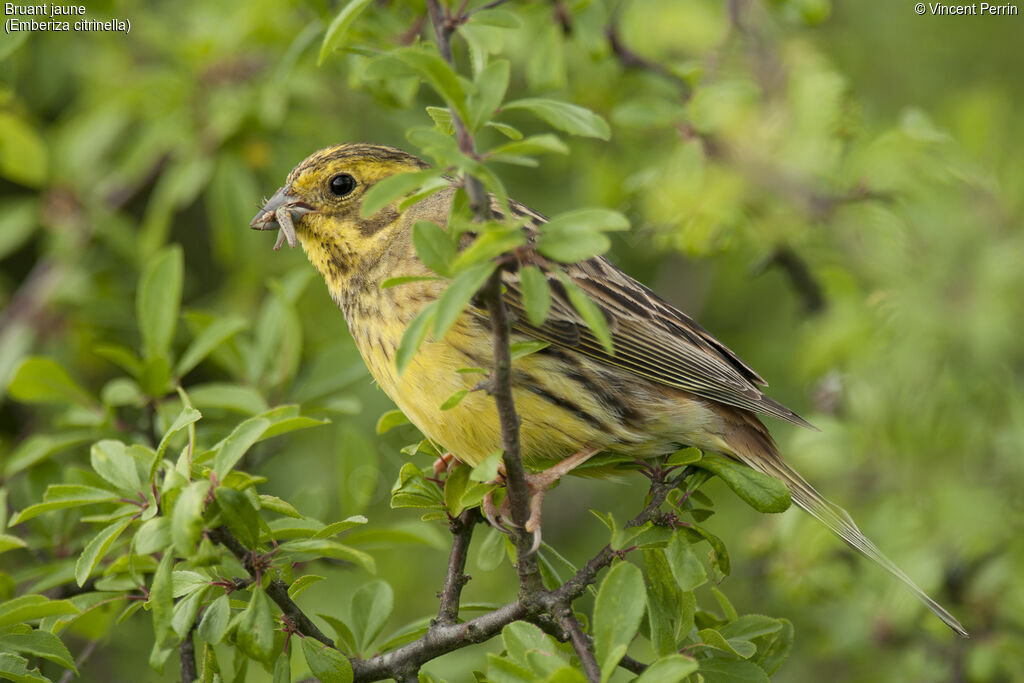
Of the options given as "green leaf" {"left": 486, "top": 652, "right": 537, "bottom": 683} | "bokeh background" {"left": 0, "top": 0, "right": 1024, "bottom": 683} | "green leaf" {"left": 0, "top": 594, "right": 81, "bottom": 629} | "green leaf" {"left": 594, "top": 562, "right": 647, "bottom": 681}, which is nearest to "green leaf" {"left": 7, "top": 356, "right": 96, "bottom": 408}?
"bokeh background" {"left": 0, "top": 0, "right": 1024, "bottom": 683}

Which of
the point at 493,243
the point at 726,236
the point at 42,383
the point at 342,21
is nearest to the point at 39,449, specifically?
the point at 42,383

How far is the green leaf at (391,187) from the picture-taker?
75.9 inches

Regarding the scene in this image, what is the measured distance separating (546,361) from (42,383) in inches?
61.0

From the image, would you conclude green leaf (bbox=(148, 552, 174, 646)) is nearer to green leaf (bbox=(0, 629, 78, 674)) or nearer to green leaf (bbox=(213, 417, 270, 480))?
green leaf (bbox=(213, 417, 270, 480))

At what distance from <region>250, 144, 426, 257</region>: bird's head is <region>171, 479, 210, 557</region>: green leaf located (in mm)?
1625

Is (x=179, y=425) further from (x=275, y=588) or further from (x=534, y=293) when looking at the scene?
(x=534, y=293)

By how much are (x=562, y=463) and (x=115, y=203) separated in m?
3.03

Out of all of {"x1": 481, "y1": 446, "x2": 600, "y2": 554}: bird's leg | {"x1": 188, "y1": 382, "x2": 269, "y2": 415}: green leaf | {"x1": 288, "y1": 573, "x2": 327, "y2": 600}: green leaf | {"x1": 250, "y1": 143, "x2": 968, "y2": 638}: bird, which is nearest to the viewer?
{"x1": 288, "y1": 573, "x2": 327, "y2": 600}: green leaf

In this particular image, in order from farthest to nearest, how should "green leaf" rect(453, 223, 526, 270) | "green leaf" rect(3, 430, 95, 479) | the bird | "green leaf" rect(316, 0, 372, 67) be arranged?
"green leaf" rect(3, 430, 95, 479), the bird, "green leaf" rect(316, 0, 372, 67), "green leaf" rect(453, 223, 526, 270)

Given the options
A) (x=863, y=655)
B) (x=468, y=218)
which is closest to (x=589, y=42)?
(x=468, y=218)

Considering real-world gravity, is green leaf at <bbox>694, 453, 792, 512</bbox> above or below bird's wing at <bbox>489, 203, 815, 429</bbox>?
below

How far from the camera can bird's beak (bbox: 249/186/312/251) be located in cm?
359

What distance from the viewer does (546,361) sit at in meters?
3.33

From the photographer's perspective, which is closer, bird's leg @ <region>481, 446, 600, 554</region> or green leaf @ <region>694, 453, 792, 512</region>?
green leaf @ <region>694, 453, 792, 512</region>
